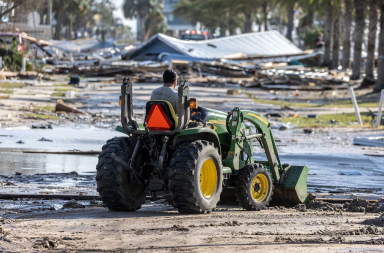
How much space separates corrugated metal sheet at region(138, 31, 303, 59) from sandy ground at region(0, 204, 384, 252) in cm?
4805

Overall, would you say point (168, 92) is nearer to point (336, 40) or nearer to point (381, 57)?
point (381, 57)

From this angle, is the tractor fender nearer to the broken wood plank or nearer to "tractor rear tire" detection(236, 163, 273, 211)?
"tractor rear tire" detection(236, 163, 273, 211)

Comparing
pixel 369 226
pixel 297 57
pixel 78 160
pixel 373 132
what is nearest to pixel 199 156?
pixel 369 226

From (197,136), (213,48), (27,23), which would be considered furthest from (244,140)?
(27,23)

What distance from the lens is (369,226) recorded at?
23.2ft

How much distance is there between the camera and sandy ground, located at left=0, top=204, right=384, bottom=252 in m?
5.89

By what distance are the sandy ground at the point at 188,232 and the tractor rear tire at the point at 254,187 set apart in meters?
0.25

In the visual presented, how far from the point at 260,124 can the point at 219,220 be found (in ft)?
6.74

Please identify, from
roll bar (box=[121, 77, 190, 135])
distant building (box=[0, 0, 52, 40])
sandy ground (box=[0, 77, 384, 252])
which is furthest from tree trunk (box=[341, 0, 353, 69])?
roll bar (box=[121, 77, 190, 135])

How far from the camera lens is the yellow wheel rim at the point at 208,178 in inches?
315

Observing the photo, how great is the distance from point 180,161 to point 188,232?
1158mm

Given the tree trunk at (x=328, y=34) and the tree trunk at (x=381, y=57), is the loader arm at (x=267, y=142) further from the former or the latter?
the tree trunk at (x=328, y=34)

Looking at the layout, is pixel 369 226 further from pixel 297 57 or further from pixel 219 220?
pixel 297 57

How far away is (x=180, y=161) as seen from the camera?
298 inches
